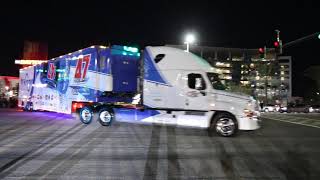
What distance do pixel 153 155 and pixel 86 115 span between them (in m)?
Result: 8.60

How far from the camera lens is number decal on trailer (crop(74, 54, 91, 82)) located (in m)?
18.7

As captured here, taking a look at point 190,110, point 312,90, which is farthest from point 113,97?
point 312,90

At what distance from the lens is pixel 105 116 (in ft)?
58.7

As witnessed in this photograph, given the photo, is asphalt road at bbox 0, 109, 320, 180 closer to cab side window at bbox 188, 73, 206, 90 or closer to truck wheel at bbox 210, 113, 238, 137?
truck wheel at bbox 210, 113, 238, 137

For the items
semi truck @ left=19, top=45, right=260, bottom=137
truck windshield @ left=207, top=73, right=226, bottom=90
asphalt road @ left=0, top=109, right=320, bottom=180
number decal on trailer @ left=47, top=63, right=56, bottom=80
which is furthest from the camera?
number decal on trailer @ left=47, top=63, right=56, bottom=80

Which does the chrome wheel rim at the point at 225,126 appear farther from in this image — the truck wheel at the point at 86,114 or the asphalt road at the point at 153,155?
the truck wheel at the point at 86,114

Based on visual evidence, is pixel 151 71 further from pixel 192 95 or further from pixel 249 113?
pixel 249 113

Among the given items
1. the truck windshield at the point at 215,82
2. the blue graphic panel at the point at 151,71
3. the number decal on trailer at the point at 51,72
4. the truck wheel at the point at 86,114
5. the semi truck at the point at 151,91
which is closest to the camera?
the semi truck at the point at 151,91

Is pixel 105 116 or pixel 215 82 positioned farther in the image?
pixel 105 116

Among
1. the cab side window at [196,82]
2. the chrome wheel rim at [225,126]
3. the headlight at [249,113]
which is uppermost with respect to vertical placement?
the cab side window at [196,82]

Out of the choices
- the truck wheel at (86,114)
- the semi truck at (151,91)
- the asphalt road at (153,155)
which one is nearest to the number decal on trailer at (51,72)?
the semi truck at (151,91)

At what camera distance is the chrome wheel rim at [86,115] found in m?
18.6

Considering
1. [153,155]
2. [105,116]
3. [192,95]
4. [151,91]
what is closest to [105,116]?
[105,116]

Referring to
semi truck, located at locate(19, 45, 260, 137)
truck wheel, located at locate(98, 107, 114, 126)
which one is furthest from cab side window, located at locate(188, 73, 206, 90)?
truck wheel, located at locate(98, 107, 114, 126)
